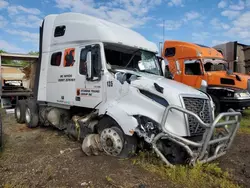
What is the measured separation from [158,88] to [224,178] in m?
1.83

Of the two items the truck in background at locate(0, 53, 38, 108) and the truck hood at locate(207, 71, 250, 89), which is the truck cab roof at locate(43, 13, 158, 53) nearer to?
the truck hood at locate(207, 71, 250, 89)

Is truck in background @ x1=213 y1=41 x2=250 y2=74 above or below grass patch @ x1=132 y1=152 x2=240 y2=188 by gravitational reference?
above

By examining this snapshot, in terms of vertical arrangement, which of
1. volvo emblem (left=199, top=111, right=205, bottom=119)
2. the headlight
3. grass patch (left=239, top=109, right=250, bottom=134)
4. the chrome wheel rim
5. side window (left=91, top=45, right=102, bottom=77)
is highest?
side window (left=91, top=45, right=102, bottom=77)

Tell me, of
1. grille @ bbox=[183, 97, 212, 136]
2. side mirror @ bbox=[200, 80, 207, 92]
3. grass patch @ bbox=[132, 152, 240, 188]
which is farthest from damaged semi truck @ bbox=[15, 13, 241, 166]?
side mirror @ bbox=[200, 80, 207, 92]

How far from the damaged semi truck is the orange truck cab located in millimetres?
3768

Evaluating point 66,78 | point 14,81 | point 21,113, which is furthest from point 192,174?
point 14,81

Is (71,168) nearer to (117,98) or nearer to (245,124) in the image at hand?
(117,98)

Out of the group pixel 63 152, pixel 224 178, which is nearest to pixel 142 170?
pixel 224 178

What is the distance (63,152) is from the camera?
5.00m

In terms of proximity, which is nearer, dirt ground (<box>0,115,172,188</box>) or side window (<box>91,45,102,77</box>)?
dirt ground (<box>0,115,172,188</box>)

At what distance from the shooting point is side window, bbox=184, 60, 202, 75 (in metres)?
9.56

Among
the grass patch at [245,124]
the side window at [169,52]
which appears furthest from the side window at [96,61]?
Result: the side window at [169,52]

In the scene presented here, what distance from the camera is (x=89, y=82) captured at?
5.27 m

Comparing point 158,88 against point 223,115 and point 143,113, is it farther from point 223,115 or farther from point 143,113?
point 223,115
